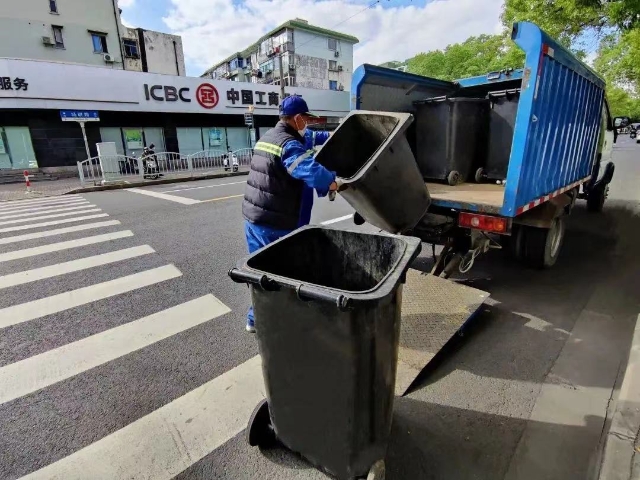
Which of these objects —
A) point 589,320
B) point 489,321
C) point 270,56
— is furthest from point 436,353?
point 270,56

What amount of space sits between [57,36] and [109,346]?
89.4 feet

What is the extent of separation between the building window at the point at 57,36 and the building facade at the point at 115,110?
854 cm

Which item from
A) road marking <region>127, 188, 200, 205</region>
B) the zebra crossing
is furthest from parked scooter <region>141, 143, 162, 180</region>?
the zebra crossing

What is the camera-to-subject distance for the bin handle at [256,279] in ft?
5.20

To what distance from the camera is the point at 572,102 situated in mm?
4070

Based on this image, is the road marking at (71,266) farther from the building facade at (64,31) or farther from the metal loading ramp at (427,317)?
the building facade at (64,31)

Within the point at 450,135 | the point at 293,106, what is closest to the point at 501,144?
the point at 450,135

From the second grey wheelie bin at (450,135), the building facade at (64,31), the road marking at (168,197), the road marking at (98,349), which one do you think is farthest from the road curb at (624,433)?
the building facade at (64,31)

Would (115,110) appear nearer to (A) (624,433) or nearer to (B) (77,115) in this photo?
(B) (77,115)

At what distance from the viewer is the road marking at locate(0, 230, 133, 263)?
18.7ft

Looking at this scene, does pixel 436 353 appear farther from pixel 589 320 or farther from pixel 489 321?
pixel 589 320

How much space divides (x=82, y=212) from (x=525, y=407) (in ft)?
32.7

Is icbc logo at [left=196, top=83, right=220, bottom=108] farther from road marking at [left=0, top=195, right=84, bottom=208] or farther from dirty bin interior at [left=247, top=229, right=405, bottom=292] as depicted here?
dirty bin interior at [left=247, top=229, right=405, bottom=292]

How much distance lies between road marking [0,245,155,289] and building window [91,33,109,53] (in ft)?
80.8
